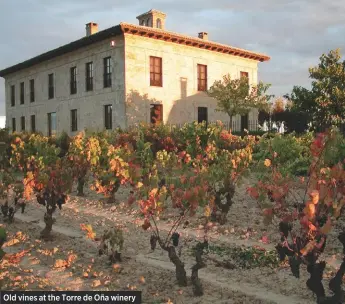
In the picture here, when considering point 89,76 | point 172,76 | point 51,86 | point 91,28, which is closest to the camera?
point 172,76

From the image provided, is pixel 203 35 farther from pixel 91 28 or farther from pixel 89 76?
pixel 89 76

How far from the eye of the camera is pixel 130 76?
25.5 meters

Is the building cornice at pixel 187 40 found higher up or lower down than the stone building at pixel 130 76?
higher up

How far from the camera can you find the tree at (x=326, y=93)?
A: 29.3 m

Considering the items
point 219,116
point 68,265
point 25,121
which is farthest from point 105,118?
point 68,265

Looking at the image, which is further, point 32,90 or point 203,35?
point 32,90

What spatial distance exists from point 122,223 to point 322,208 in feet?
18.6

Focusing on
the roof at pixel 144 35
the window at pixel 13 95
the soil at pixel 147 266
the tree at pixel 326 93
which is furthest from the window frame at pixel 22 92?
the soil at pixel 147 266

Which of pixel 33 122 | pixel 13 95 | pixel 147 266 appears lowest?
pixel 147 266

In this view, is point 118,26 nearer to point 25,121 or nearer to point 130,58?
point 130,58

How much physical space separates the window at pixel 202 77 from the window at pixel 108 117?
6470mm

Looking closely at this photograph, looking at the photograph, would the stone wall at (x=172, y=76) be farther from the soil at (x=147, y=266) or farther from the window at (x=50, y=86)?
the soil at (x=147, y=266)
